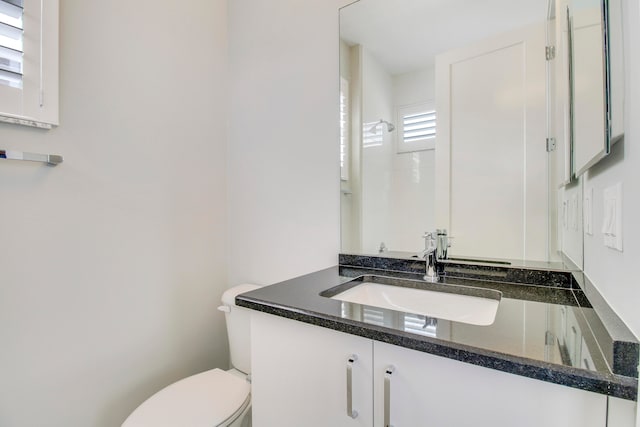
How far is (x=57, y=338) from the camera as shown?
1.10 metres

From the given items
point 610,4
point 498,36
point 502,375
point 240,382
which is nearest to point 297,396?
point 502,375

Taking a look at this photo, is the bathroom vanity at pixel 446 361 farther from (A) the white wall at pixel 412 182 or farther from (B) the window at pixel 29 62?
(B) the window at pixel 29 62

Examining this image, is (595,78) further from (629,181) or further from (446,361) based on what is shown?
(446,361)

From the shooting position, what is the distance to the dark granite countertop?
433 millimetres

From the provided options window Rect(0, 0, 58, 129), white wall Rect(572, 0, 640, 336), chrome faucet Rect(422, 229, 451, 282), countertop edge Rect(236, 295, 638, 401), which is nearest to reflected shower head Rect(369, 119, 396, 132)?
chrome faucet Rect(422, 229, 451, 282)

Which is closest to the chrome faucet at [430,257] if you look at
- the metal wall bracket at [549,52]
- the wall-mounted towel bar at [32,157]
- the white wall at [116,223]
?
the metal wall bracket at [549,52]

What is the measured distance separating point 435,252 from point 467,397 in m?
0.60

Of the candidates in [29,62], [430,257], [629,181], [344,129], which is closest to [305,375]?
[430,257]

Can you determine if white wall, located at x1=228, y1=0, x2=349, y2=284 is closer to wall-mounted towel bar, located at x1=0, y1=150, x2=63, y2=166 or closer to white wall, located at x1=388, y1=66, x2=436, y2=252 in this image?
white wall, located at x1=388, y1=66, x2=436, y2=252

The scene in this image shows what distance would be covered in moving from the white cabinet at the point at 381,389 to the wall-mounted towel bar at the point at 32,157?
93 centimetres

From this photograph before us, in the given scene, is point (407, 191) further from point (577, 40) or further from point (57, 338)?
point (57, 338)

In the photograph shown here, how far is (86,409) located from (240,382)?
0.59m

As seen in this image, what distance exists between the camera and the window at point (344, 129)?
52.8 inches

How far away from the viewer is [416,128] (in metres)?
1.17
